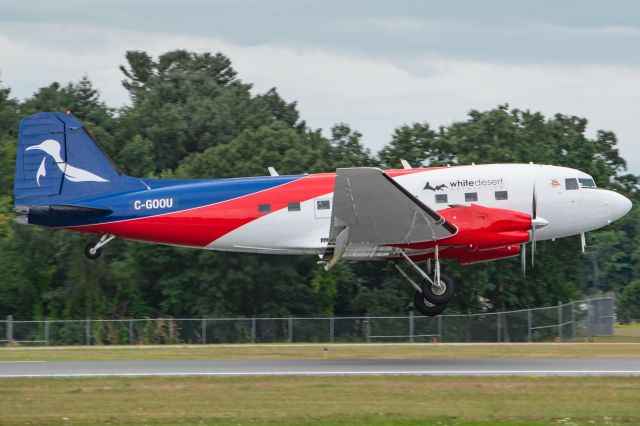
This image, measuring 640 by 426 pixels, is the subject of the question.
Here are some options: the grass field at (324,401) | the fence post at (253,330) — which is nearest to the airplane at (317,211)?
the grass field at (324,401)

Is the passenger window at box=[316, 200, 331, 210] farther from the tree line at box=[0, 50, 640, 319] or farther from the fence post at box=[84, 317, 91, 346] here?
the fence post at box=[84, 317, 91, 346]

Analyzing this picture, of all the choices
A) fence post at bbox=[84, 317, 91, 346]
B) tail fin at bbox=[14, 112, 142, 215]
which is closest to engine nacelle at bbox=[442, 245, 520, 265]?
tail fin at bbox=[14, 112, 142, 215]

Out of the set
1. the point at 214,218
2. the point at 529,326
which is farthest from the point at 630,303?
the point at 214,218

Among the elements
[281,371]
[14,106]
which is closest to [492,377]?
[281,371]

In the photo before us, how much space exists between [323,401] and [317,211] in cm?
884

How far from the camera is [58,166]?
29.7 meters

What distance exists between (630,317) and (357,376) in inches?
1587

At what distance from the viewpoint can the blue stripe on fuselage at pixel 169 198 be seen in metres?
28.5

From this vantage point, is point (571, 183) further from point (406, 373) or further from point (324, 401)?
point (324, 401)

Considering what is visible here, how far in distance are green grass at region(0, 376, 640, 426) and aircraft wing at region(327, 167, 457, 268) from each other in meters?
4.70

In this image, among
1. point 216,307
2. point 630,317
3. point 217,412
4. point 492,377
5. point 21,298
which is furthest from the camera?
point 630,317

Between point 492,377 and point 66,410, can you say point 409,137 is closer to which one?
point 492,377

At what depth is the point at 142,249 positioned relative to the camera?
4272 centimetres

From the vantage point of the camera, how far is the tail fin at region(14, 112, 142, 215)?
2952 centimetres
